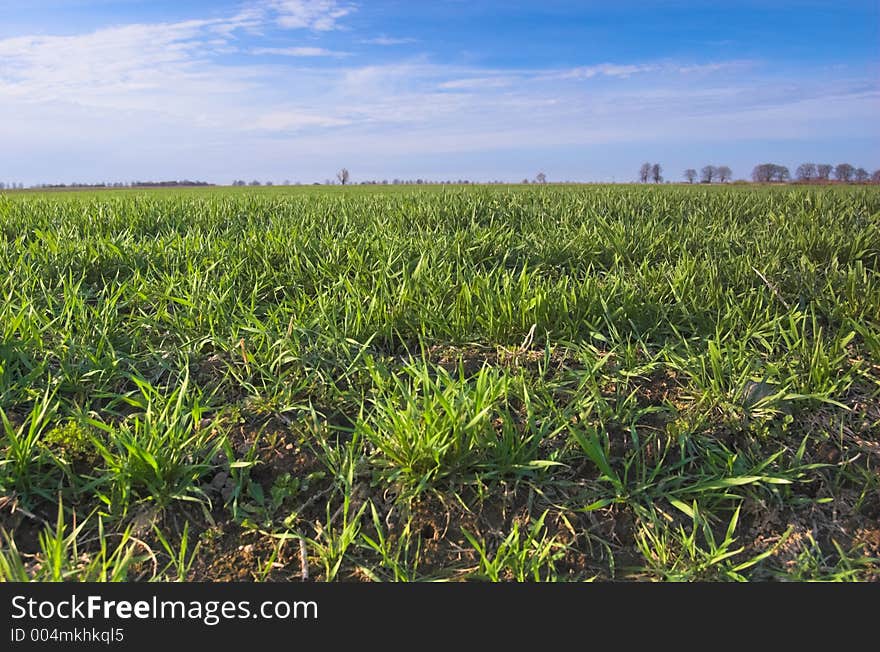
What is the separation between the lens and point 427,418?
198cm

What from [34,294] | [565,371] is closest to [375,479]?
[565,371]

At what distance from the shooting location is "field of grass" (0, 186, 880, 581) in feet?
6.02

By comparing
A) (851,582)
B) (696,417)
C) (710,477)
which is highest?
(696,417)

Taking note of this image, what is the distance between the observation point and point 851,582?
1.71 m

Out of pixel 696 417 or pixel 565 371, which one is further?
pixel 565 371

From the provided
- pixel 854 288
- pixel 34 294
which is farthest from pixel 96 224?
pixel 854 288

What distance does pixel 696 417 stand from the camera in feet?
7.71

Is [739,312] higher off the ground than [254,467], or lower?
higher

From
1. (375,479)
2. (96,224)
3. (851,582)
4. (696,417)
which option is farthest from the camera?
(96,224)

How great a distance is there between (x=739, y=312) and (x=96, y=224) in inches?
197

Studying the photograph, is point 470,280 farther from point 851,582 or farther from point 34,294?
point 34,294

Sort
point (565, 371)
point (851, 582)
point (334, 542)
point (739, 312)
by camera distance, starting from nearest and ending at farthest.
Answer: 1. point (851, 582)
2. point (334, 542)
3. point (565, 371)
4. point (739, 312)

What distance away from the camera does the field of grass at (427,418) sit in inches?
72.2

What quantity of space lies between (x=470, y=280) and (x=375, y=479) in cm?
169
